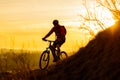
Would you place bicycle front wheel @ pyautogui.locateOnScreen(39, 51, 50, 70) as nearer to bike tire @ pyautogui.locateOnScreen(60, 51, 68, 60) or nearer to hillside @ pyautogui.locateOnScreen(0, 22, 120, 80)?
bike tire @ pyautogui.locateOnScreen(60, 51, 68, 60)

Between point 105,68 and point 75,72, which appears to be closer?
point 105,68

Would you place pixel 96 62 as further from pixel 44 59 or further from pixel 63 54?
pixel 63 54

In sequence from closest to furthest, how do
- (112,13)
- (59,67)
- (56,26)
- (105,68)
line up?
(105,68), (59,67), (112,13), (56,26)

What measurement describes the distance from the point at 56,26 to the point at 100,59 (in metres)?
6.31

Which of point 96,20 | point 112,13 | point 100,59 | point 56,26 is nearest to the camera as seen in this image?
point 100,59

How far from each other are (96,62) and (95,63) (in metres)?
0.05

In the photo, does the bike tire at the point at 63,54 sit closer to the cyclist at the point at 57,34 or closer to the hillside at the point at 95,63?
the cyclist at the point at 57,34

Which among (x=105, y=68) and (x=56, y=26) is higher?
(x=56, y=26)

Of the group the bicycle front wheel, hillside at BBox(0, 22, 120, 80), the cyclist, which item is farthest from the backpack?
hillside at BBox(0, 22, 120, 80)

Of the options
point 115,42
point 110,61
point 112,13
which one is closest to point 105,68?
point 110,61

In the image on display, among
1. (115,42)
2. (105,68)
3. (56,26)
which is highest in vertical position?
(56,26)

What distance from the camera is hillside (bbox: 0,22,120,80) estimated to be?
1330 cm

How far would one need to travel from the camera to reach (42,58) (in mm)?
20688

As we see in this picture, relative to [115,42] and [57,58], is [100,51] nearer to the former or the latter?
[115,42]
